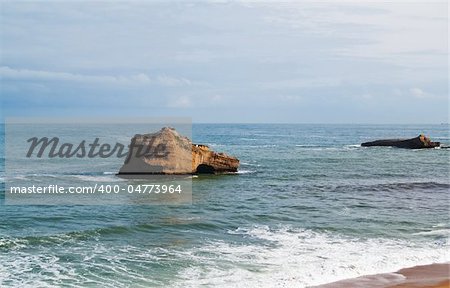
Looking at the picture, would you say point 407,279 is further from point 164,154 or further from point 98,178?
point 98,178

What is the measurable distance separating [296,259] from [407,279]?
3769mm

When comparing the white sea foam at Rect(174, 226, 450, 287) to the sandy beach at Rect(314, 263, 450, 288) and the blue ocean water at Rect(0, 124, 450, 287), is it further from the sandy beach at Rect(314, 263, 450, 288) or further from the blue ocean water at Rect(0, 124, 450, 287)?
the sandy beach at Rect(314, 263, 450, 288)

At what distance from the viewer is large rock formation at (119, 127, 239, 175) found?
3688cm

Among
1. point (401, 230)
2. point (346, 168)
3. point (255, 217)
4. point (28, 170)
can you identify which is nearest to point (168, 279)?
point (255, 217)

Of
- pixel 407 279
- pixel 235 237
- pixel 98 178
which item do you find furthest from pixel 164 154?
pixel 407 279

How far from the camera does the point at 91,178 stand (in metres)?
37.9

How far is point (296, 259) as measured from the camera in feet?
59.4

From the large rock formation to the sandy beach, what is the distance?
2222cm

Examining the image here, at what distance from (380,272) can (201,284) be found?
6.09 metres

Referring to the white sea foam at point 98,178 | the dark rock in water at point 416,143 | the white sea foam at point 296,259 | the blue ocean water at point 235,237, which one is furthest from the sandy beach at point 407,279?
the dark rock in water at point 416,143

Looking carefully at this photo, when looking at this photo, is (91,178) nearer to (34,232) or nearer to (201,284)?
A: (34,232)

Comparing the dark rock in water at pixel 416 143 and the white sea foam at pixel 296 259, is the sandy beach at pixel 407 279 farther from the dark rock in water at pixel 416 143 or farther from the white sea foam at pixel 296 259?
the dark rock in water at pixel 416 143

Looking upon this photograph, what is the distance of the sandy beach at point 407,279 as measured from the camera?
15.4 meters

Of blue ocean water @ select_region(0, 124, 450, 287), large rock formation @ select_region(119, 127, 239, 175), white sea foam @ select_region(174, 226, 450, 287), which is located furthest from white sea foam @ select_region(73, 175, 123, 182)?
white sea foam @ select_region(174, 226, 450, 287)
